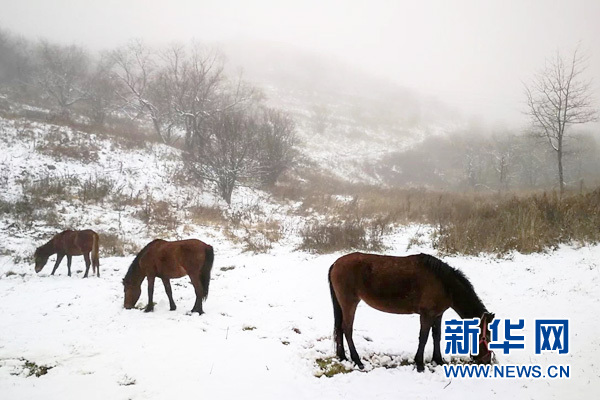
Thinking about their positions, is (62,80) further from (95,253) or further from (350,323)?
(350,323)

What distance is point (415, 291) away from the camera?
4.43m

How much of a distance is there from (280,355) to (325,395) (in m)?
1.16

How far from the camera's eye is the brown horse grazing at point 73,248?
927cm

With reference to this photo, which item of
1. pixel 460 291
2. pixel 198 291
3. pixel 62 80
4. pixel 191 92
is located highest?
pixel 62 80

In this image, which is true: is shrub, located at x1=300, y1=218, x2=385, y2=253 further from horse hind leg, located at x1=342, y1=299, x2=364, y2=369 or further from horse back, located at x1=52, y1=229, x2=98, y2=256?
horse back, located at x1=52, y1=229, x2=98, y2=256

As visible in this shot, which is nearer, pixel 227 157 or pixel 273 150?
pixel 227 157

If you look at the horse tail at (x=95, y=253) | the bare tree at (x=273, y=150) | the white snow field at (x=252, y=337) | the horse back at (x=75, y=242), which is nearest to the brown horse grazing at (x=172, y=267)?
the white snow field at (x=252, y=337)

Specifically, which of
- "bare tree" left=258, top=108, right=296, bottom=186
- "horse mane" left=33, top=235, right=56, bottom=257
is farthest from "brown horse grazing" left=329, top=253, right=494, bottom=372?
"bare tree" left=258, top=108, right=296, bottom=186

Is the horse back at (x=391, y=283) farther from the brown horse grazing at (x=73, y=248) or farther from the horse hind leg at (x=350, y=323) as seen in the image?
the brown horse grazing at (x=73, y=248)

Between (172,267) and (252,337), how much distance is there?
2372 millimetres

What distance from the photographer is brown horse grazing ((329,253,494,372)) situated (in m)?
4.42

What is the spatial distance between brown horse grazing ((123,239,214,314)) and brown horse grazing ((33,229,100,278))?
316 centimetres

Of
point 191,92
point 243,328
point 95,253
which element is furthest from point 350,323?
point 191,92

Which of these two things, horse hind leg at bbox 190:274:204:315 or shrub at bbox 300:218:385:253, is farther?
shrub at bbox 300:218:385:253
